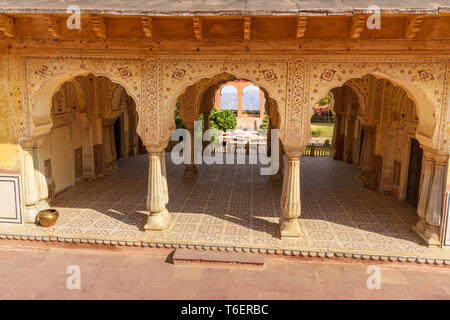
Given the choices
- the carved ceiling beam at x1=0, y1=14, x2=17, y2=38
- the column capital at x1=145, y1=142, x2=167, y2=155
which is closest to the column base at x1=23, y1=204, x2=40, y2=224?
the column capital at x1=145, y1=142, x2=167, y2=155

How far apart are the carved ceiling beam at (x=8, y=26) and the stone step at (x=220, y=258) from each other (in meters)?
4.85

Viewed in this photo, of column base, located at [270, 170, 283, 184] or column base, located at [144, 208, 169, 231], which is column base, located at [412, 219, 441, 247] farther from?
column base, located at [144, 208, 169, 231]

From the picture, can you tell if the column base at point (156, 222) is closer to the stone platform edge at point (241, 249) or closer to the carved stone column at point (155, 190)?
the carved stone column at point (155, 190)

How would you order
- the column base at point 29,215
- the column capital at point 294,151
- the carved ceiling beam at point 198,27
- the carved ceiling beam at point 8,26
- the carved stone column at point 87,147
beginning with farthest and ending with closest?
1. the carved stone column at point 87,147
2. the column base at point 29,215
3. the column capital at point 294,151
4. the carved ceiling beam at point 8,26
5. the carved ceiling beam at point 198,27

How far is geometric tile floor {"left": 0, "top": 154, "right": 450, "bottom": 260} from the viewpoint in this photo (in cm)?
688

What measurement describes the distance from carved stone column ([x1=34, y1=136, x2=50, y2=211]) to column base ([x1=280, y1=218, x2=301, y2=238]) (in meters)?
4.97

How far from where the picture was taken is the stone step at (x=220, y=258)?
→ 6.45 m

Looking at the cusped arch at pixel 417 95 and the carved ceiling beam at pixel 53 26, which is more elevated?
the carved ceiling beam at pixel 53 26

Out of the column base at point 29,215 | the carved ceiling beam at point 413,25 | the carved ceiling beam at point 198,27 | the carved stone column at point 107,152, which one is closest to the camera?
the carved ceiling beam at point 413,25

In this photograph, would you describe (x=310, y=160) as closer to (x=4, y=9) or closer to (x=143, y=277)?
(x=143, y=277)

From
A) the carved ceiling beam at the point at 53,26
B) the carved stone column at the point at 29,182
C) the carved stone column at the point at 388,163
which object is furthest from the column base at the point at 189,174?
the carved ceiling beam at the point at 53,26

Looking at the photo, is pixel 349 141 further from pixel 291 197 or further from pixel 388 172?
pixel 291 197

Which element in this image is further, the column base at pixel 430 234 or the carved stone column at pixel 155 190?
the carved stone column at pixel 155 190

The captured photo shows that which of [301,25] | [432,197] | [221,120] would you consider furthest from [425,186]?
[221,120]
